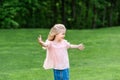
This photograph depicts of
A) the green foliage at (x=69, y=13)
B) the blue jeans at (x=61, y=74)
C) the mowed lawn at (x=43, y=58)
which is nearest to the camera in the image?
the blue jeans at (x=61, y=74)

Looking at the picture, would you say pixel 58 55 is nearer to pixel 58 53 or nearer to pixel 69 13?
pixel 58 53

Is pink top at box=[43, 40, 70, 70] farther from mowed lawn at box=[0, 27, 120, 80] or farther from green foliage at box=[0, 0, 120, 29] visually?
green foliage at box=[0, 0, 120, 29]

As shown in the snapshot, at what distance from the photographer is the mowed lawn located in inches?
381

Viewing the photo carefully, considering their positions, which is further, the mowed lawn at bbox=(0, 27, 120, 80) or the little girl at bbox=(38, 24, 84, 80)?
the mowed lawn at bbox=(0, 27, 120, 80)

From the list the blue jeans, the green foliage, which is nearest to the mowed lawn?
the blue jeans

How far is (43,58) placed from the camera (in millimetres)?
12789

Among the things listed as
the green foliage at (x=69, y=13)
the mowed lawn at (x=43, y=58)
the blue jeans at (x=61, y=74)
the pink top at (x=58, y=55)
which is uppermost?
the pink top at (x=58, y=55)

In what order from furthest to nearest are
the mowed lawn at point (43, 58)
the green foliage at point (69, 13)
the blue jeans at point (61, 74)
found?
the green foliage at point (69, 13)
the mowed lawn at point (43, 58)
the blue jeans at point (61, 74)

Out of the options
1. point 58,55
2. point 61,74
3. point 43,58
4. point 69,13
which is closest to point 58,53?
point 58,55

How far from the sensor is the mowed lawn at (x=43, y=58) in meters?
9.69

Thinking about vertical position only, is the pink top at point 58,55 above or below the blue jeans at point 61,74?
above

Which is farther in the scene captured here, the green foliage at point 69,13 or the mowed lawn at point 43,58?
the green foliage at point 69,13

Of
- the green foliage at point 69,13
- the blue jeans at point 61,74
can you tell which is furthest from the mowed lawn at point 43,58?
the green foliage at point 69,13

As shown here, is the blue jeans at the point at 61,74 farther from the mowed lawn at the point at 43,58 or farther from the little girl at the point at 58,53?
the mowed lawn at the point at 43,58
